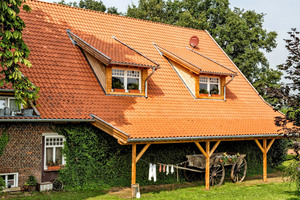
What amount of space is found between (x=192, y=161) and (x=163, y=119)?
2456mm

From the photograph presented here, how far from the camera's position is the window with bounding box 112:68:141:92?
1767 cm

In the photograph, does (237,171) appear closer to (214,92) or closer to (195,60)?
(214,92)

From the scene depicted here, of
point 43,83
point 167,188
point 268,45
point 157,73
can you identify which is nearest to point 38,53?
point 43,83

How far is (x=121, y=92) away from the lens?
58.1ft

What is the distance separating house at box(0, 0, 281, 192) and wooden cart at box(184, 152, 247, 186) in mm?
716

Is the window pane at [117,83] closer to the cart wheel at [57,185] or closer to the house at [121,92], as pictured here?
the house at [121,92]

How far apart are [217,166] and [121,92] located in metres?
6.11

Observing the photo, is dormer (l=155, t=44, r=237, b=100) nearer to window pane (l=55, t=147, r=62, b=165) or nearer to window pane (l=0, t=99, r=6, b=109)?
window pane (l=55, t=147, r=62, b=165)

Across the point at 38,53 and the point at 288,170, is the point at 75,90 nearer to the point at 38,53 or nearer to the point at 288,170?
the point at 38,53

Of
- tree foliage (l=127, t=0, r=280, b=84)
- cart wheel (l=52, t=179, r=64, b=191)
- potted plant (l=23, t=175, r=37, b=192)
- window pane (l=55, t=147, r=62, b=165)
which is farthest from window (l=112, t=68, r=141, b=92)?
tree foliage (l=127, t=0, r=280, b=84)

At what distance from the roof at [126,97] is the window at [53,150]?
4.68ft

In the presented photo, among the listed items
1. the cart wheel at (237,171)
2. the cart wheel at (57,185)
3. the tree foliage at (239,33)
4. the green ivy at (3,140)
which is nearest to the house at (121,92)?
the green ivy at (3,140)

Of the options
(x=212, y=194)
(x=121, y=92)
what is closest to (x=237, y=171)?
(x=212, y=194)

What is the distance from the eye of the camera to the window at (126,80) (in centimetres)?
1767
